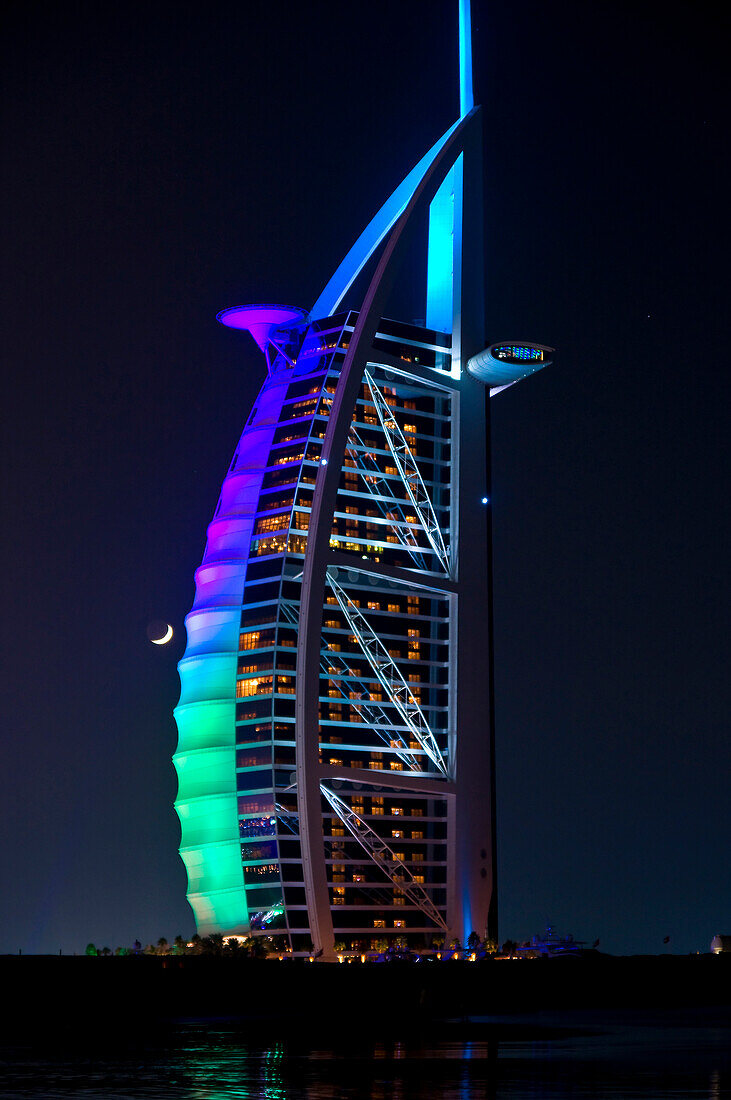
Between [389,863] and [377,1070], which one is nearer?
[377,1070]

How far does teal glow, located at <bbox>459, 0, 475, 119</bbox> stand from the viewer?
116 m

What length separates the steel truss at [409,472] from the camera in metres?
110

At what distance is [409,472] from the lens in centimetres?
11344

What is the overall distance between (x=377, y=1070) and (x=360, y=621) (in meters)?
59.5

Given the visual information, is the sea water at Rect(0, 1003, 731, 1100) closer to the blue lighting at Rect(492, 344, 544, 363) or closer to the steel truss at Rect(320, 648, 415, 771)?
the steel truss at Rect(320, 648, 415, 771)

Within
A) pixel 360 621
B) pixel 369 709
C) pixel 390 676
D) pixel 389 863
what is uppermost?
pixel 360 621

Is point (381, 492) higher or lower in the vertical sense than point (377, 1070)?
higher

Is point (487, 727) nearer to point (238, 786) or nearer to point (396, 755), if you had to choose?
point (396, 755)

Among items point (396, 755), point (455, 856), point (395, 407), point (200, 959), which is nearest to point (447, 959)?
point (455, 856)

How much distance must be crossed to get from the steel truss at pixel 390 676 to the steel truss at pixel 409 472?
6654 mm

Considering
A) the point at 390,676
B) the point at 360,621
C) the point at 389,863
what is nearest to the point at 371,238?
the point at 360,621

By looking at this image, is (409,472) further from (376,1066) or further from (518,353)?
(376,1066)

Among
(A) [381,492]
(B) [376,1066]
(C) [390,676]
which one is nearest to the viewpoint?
(B) [376,1066]

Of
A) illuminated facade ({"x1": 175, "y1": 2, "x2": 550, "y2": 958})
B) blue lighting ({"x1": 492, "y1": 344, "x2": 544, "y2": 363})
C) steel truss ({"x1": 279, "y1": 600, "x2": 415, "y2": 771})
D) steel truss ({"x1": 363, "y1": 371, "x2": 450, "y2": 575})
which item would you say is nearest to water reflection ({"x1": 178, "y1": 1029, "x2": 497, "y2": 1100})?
illuminated facade ({"x1": 175, "y1": 2, "x2": 550, "y2": 958})
